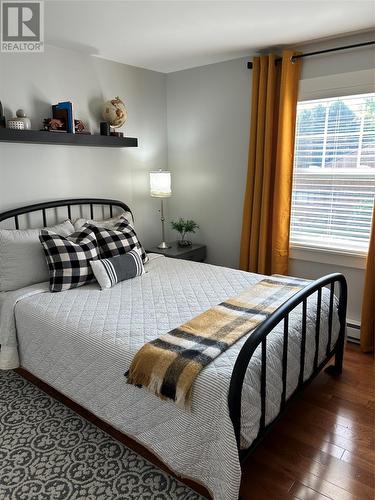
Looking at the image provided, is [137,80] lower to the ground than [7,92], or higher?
higher

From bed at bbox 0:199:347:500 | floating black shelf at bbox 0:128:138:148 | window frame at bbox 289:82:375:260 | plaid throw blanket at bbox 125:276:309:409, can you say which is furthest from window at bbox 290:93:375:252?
floating black shelf at bbox 0:128:138:148

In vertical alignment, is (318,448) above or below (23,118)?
below

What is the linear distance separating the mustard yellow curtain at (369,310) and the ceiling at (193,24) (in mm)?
1660

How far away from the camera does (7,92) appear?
9.06 feet

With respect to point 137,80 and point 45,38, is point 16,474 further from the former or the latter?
point 137,80

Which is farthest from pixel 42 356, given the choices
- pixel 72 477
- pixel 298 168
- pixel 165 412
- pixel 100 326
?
pixel 298 168

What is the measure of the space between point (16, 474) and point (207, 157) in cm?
303

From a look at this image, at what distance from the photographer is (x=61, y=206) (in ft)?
10.4

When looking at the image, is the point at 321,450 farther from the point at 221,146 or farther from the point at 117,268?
the point at 221,146

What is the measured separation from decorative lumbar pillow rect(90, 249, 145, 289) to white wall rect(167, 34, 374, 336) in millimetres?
1206

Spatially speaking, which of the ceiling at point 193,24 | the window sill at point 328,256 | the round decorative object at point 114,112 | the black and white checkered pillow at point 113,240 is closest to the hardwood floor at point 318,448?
the window sill at point 328,256

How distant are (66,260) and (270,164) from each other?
187 centimetres

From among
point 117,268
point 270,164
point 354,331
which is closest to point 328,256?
point 354,331

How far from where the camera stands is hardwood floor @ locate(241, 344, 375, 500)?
172cm
